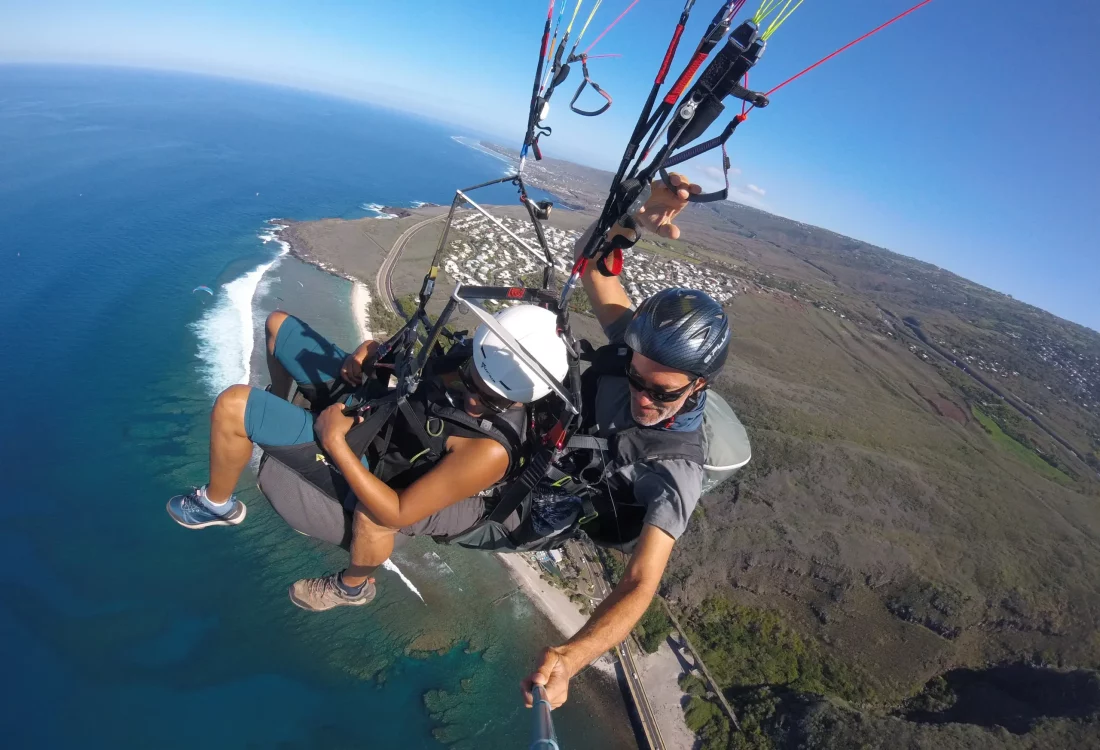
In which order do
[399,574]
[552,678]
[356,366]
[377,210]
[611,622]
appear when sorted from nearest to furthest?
[552,678], [611,622], [356,366], [399,574], [377,210]

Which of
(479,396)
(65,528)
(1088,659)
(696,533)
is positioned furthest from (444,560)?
(1088,659)

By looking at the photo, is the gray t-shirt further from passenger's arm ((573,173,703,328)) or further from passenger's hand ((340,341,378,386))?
passenger's hand ((340,341,378,386))

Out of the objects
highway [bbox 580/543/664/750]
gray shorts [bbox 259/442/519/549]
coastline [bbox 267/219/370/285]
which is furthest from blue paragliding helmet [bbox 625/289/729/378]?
coastline [bbox 267/219/370/285]

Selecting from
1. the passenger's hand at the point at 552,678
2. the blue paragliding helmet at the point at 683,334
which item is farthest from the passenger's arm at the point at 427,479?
the passenger's hand at the point at 552,678

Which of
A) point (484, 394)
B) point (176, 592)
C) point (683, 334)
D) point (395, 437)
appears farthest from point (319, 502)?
point (176, 592)

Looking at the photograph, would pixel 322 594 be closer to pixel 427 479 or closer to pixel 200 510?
pixel 200 510

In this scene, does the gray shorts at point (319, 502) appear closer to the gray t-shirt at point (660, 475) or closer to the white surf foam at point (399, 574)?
the gray t-shirt at point (660, 475)

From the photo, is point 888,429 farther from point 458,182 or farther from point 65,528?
point 458,182
